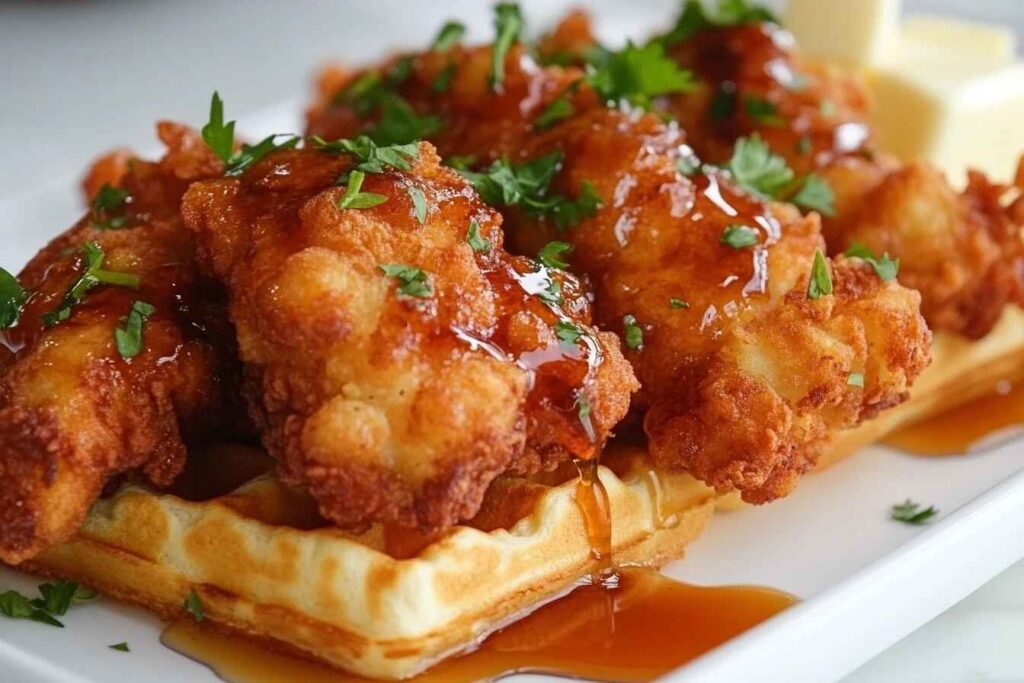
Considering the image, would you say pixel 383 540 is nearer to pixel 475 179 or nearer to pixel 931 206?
pixel 475 179

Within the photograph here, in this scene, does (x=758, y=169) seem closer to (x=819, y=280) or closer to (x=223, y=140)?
(x=819, y=280)

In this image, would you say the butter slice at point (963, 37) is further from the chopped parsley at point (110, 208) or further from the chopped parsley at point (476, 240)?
the chopped parsley at point (110, 208)

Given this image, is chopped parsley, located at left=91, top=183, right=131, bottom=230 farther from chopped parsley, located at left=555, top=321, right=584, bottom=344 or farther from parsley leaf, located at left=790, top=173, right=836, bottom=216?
parsley leaf, located at left=790, top=173, right=836, bottom=216

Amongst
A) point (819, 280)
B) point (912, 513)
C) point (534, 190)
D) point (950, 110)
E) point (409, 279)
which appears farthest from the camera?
point (950, 110)

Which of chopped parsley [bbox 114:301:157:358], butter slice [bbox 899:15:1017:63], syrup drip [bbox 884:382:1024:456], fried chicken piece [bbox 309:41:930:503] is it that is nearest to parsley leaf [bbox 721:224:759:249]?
fried chicken piece [bbox 309:41:930:503]

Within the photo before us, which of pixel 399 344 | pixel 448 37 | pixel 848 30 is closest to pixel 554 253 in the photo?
pixel 399 344

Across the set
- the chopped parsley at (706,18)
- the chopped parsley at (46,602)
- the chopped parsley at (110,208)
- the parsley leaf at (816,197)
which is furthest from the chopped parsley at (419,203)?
the chopped parsley at (706,18)

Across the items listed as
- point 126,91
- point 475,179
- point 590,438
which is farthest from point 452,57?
point 126,91
